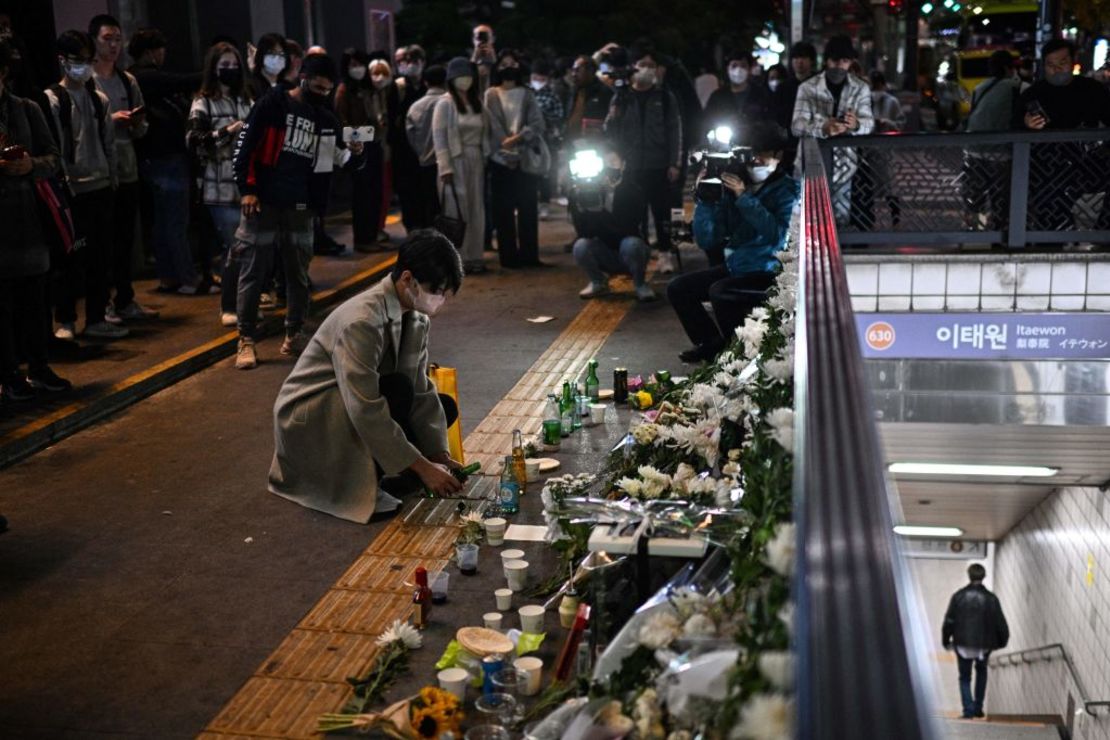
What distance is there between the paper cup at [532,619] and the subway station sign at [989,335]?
20.8 feet

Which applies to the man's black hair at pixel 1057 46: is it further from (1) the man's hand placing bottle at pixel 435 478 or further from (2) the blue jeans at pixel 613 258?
(1) the man's hand placing bottle at pixel 435 478

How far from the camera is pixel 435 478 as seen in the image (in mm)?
5984

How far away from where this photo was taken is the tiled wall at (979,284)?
10.0 metres

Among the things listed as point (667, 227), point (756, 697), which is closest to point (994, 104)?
point (667, 227)

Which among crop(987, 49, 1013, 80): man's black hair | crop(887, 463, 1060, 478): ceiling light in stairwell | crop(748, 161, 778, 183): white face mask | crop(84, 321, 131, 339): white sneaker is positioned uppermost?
crop(987, 49, 1013, 80): man's black hair

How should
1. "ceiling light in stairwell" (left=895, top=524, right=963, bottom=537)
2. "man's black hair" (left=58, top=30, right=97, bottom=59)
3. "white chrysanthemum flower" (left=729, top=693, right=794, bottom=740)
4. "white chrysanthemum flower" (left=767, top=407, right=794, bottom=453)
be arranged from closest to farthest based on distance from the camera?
1. "white chrysanthemum flower" (left=729, top=693, right=794, bottom=740)
2. "white chrysanthemum flower" (left=767, top=407, right=794, bottom=453)
3. "man's black hair" (left=58, top=30, right=97, bottom=59)
4. "ceiling light in stairwell" (left=895, top=524, right=963, bottom=537)

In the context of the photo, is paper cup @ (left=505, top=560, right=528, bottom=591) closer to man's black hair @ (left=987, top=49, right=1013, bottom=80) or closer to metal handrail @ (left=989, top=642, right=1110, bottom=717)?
metal handrail @ (left=989, top=642, right=1110, bottom=717)

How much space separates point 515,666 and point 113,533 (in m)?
2.49

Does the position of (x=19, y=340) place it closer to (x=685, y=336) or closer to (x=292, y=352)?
(x=292, y=352)

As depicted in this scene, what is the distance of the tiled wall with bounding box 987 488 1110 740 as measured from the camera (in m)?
11.5

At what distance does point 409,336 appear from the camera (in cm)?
609

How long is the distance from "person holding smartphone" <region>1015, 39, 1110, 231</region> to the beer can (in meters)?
3.92

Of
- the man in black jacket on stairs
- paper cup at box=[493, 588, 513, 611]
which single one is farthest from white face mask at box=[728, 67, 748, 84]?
paper cup at box=[493, 588, 513, 611]

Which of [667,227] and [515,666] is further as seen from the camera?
[667,227]
